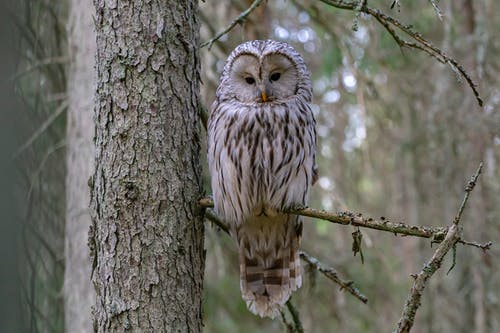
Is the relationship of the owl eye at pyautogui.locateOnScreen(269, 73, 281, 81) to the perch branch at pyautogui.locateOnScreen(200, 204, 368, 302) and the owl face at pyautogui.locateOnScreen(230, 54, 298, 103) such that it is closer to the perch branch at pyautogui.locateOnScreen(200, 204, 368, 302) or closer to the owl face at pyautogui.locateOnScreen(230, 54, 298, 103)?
the owl face at pyautogui.locateOnScreen(230, 54, 298, 103)

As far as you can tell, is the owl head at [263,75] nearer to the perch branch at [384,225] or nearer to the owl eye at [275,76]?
the owl eye at [275,76]

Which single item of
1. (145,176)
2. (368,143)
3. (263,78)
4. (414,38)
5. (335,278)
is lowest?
(335,278)

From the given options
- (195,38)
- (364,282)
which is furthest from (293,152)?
(364,282)

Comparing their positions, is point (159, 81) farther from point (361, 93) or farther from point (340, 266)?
point (340, 266)

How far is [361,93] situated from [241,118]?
2051 millimetres

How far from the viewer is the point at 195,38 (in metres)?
2.99

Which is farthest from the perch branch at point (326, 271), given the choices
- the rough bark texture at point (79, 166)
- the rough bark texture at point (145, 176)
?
the rough bark texture at point (79, 166)

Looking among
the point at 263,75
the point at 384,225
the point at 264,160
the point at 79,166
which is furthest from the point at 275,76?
the point at 79,166

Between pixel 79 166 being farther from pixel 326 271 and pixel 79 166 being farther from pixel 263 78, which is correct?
pixel 326 271

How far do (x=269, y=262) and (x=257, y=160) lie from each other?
2.07 ft

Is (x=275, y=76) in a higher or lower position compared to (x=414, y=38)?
higher

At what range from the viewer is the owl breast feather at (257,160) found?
3.36m

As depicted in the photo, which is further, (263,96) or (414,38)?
(263,96)

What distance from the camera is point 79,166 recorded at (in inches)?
189
